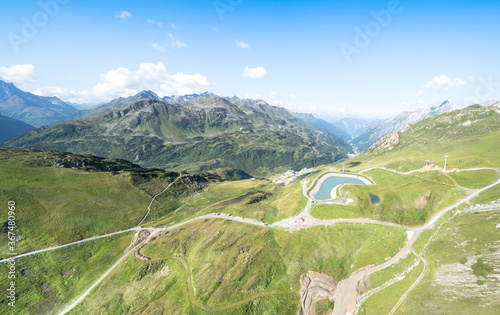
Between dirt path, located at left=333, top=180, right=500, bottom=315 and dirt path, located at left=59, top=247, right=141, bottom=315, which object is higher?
dirt path, located at left=333, top=180, right=500, bottom=315

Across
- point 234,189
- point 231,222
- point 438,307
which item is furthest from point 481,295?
point 234,189

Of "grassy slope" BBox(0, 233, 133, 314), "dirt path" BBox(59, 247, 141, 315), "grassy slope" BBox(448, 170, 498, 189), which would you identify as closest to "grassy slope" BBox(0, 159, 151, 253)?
"grassy slope" BBox(0, 233, 133, 314)

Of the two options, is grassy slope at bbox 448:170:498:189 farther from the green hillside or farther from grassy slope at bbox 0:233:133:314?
grassy slope at bbox 0:233:133:314

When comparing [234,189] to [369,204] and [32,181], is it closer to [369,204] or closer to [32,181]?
[369,204]

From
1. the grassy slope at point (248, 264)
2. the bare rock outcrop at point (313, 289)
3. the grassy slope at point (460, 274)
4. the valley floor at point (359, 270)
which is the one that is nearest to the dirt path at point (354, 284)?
the valley floor at point (359, 270)

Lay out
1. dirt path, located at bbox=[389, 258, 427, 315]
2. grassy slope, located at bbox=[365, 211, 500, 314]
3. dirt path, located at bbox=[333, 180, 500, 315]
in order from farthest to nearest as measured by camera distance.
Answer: dirt path, located at bbox=[333, 180, 500, 315] → dirt path, located at bbox=[389, 258, 427, 315] → grassy slope, located at bbox=[365, 211, 500, 314]

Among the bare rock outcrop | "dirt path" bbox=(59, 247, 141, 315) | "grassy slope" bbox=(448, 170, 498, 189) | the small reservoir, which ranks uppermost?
"grassy slope" bbox=(448, 170, 498, 189)
